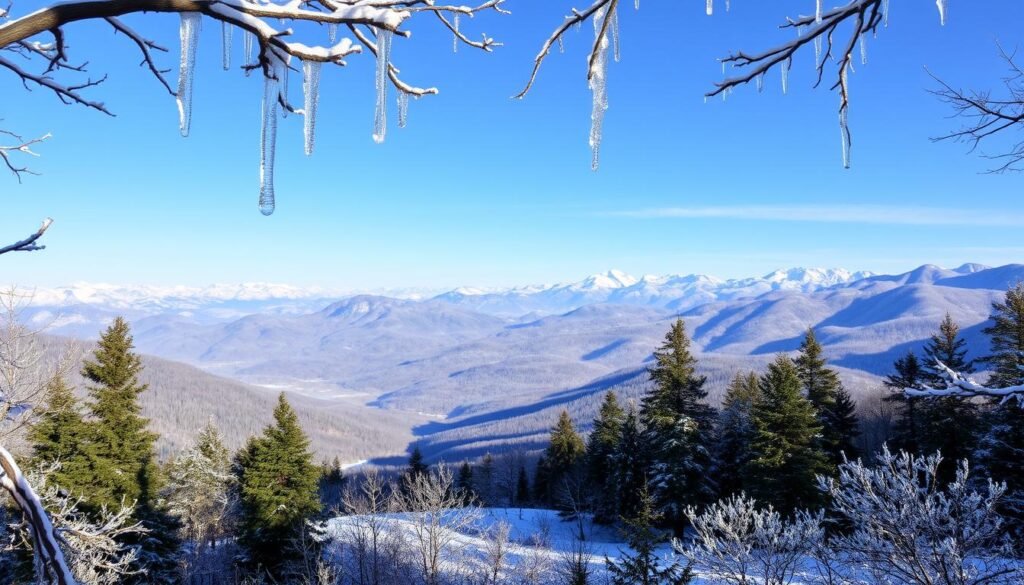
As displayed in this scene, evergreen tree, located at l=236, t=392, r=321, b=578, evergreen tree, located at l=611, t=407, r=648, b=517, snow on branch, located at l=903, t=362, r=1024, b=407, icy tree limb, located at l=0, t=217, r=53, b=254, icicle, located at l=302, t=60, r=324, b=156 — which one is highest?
icicle, located at l=302, t=60, r=324, b=156

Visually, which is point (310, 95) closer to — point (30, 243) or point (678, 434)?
point (30, 243)

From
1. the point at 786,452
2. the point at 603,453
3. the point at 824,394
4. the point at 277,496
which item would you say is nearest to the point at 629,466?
the point at 603,453

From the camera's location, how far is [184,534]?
32125 mm

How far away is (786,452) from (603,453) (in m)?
18.6

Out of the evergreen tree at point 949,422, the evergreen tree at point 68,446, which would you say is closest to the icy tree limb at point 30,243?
the evergreen tree at point 68,446

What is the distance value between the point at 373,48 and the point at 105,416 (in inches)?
808

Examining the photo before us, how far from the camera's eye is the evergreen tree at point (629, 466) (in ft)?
99.4

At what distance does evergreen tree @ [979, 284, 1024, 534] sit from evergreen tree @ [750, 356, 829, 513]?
18.2ft

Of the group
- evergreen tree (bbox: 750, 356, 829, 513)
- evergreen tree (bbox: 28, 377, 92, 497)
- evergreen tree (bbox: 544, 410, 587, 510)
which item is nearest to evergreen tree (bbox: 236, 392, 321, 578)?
evergreen tree (bbox: 28, 377, 92, 497)

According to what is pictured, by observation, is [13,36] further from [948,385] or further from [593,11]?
[948,385]

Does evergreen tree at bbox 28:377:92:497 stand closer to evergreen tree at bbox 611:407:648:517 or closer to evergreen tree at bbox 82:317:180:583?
evergreen tree at bbox 82:317:180:583

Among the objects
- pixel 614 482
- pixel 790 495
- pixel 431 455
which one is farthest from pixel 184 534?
pixel 431 455

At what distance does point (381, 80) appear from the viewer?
2711 mm

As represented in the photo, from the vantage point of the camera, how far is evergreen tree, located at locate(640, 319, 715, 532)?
25750 mm
